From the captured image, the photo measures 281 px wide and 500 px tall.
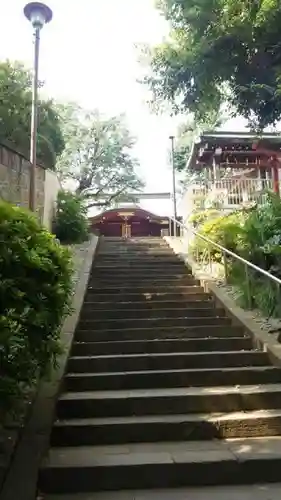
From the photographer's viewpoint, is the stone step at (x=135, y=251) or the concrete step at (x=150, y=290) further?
the stone step at (x=135, y=251)

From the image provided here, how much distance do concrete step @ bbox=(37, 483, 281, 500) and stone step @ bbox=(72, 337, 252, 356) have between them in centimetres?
240

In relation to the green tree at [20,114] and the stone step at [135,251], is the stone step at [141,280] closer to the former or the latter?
the stone step at [135,251]

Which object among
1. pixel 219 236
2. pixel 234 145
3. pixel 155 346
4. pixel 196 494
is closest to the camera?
pixel 196 494

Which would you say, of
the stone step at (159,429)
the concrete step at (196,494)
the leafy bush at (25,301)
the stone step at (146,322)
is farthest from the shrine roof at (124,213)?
the concrete step at (196,494)

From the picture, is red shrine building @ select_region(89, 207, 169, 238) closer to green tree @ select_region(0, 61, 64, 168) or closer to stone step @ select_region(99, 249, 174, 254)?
green tree @ select_region(0, 61, 64, 168)

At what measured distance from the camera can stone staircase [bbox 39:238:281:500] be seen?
137 inches

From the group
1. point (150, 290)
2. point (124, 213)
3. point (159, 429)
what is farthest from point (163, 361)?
point (124, 213)

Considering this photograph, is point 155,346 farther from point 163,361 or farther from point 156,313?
point 156,313

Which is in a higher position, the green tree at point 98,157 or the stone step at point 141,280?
the green tree at point 98,157

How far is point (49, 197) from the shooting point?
1230 centimetres

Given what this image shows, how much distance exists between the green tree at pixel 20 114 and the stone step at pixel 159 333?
515 cm

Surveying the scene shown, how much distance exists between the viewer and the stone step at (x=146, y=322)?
21.5 ft

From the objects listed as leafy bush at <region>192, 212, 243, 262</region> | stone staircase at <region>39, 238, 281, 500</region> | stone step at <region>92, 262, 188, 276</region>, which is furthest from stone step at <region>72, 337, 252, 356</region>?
stone step at <region>92, 262, 188, 276</region>

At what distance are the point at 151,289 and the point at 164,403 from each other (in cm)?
392
